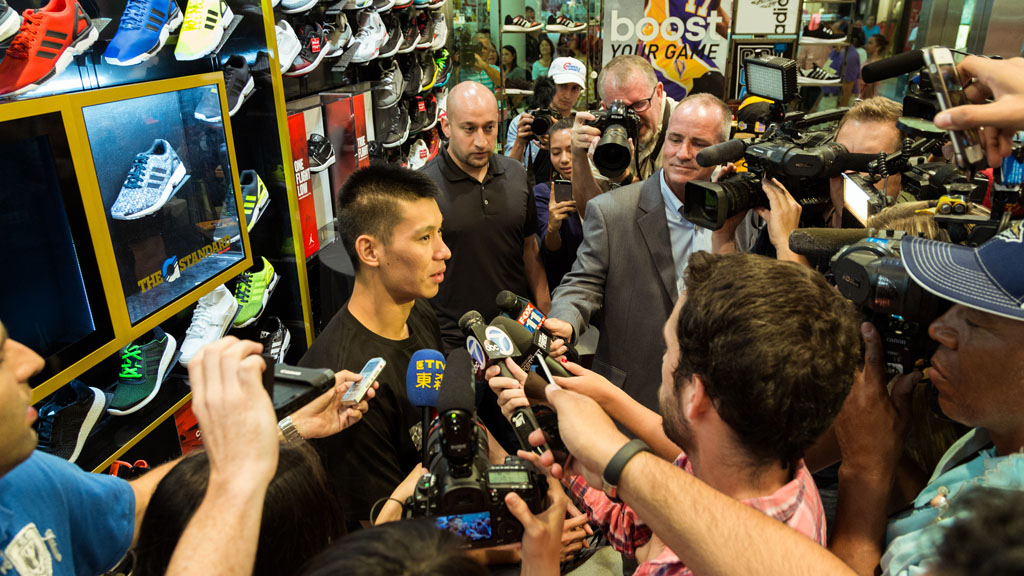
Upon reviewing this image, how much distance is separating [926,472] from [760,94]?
113 cm

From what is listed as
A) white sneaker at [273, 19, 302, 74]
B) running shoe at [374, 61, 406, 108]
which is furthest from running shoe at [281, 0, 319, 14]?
running shoe at [374, 61, 406, 108]

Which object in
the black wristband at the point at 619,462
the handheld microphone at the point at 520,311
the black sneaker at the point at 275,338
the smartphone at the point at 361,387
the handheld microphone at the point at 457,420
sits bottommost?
the black sneaker at the point at 275,338

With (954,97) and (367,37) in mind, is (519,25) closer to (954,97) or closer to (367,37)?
(367,37)

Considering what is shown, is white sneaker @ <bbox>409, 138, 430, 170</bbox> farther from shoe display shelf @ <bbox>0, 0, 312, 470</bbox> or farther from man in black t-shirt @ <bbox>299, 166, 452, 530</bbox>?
man in black t-shirt @ <bbox>299, 166, 452, 530</bbox>

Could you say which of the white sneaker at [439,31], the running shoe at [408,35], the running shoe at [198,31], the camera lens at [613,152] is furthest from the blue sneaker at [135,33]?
the white sneaker at [439,31]

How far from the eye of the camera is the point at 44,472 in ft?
4.25

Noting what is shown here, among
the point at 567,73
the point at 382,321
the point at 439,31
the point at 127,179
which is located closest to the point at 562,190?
the point at 567,73

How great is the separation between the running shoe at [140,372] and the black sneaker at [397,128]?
2.92m

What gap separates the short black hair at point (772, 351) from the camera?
1.06 m

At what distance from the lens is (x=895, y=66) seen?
4.86 feet

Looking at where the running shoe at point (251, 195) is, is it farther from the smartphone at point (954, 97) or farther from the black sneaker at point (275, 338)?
the smartphone at point (954, 97)

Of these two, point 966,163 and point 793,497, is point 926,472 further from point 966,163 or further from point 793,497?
point 966,163

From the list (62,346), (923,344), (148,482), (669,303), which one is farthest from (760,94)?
(62,346)

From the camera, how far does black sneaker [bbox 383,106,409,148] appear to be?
5.29m
